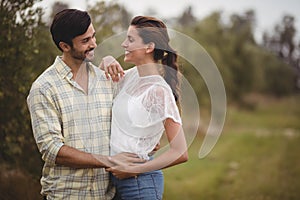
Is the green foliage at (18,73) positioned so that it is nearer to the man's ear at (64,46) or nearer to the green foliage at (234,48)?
the man's ear at (64,46)

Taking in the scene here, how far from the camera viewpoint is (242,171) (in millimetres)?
11648

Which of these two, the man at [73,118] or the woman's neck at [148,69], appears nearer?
the man at [73,118]

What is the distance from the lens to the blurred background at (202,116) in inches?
173

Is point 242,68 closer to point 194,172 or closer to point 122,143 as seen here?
point 194,172

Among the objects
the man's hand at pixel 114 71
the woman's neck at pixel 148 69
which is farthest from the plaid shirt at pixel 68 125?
the woman's neck at pixel 148 69

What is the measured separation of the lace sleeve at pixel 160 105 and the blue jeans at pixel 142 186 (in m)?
0.35

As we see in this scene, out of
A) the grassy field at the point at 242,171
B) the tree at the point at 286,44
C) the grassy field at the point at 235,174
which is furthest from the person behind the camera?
the tree at the point at 286,44

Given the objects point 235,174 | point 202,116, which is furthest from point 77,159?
point 202,116

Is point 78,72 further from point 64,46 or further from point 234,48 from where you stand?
point 234,48

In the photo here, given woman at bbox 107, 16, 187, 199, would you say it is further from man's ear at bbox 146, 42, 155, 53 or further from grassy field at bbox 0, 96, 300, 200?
grassy field at bbox 0, 96, 300, 200

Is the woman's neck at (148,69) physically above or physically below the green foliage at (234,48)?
below

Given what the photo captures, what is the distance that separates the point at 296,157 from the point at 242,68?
41.9 ft

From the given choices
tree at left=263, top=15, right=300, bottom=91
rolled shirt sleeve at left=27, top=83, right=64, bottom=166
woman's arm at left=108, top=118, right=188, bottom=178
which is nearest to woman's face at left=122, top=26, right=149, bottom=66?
woman's arm at left=108, top=118, right=188, bottom=178

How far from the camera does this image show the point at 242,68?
2553 centimetres
